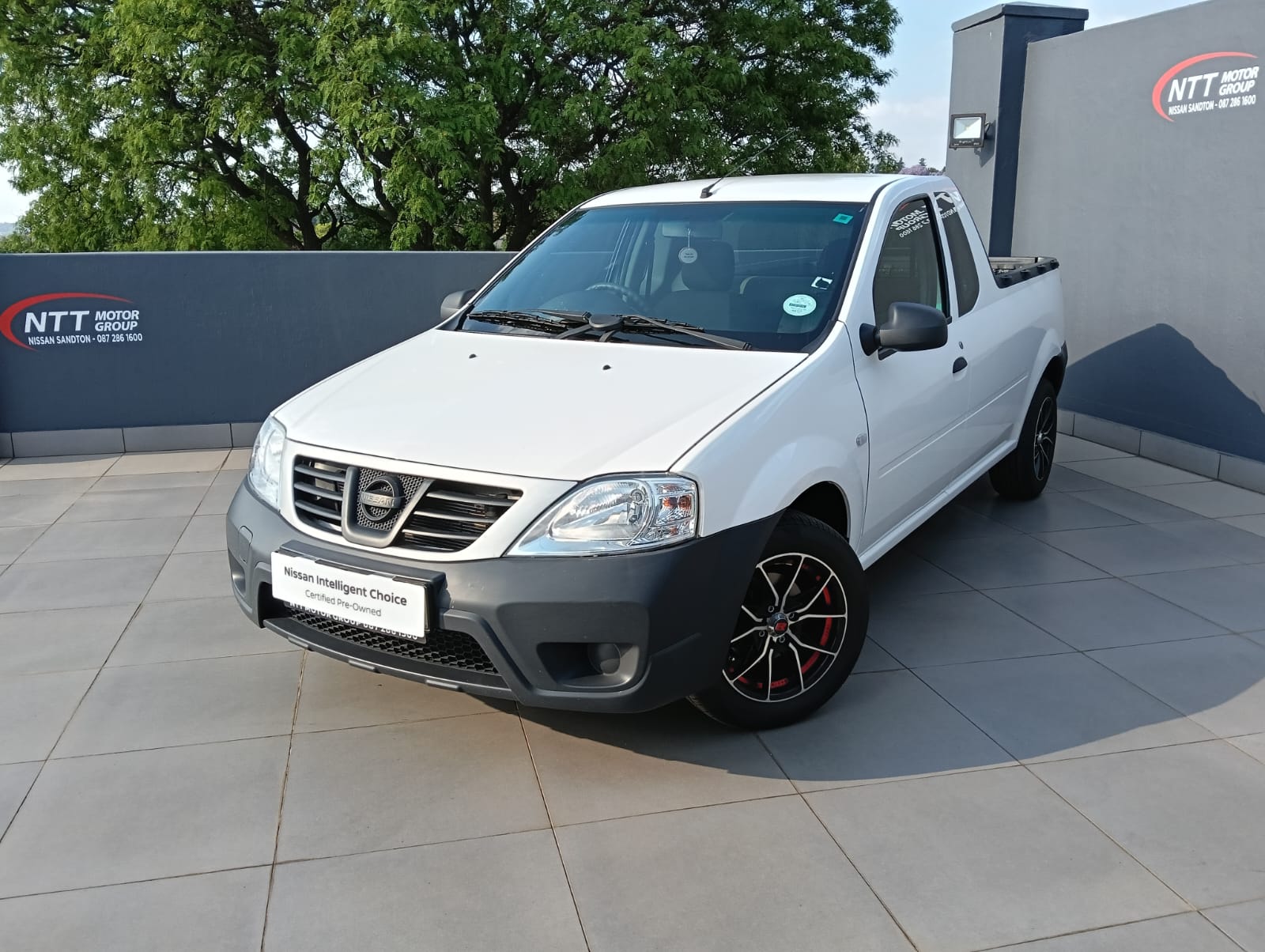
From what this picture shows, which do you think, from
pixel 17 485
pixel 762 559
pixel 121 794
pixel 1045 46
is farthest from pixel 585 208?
pixel 1045 46

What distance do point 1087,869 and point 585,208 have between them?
130 inches

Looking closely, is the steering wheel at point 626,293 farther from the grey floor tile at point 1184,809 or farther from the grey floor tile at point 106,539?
the grey floor tile at point 106,539

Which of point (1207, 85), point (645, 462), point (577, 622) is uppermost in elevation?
point (1207, 85)

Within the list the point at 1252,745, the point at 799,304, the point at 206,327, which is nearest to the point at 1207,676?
the point at 1252,745

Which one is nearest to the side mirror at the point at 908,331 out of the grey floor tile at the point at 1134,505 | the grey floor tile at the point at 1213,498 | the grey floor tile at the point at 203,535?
the grey floor tile at the point at 1134,505

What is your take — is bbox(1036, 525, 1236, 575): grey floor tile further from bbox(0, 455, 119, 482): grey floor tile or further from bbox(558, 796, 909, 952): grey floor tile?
bbox(0, 455, 119, 482): grey floor tile

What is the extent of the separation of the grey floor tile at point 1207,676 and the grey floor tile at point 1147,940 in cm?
112

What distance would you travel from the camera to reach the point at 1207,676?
3.94 m

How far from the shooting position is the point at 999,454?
5492 millimetres

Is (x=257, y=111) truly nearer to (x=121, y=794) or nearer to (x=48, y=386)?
(x=48, y=386)

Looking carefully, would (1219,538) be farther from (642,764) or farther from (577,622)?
(577,622)

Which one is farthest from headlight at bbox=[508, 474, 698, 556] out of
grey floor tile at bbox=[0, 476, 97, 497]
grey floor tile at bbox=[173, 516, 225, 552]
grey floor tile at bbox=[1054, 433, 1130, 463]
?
grey floor tile at bbox=[1054, 433, 1130, 463]

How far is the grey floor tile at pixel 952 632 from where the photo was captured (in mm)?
4113

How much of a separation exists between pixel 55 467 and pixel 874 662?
5740 millimetres
